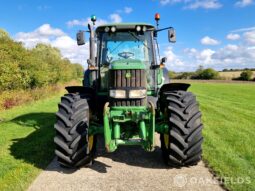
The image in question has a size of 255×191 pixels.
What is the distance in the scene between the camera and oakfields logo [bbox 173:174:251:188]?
16.3 feet

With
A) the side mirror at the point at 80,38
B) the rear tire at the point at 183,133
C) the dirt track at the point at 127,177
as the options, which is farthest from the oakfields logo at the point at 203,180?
the side mirror at the point at 80,38

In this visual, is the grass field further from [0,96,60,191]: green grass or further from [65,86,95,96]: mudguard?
[65,86,95,96]: mudguard

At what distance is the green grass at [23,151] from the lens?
5333mm

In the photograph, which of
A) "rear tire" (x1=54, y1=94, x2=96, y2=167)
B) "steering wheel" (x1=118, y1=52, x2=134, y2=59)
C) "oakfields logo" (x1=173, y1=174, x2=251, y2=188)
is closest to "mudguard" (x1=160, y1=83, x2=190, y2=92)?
"steering wheel" (x1=118, y1=52, x2=134, y2=59)

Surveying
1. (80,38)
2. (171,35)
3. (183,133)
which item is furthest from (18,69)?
(183,133)

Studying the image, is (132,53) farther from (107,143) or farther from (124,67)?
(107,143)

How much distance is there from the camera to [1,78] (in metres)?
17.2

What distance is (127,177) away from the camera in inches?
209

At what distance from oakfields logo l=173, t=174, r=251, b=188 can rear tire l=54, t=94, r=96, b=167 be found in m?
1.68

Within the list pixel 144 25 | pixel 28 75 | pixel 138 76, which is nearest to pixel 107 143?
pixel 138 76

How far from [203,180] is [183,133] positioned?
827mm

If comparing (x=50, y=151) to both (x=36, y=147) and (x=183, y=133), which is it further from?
(x=183, y=133)

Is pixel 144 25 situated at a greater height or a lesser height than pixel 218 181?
→ greater

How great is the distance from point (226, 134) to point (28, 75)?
1637cm
